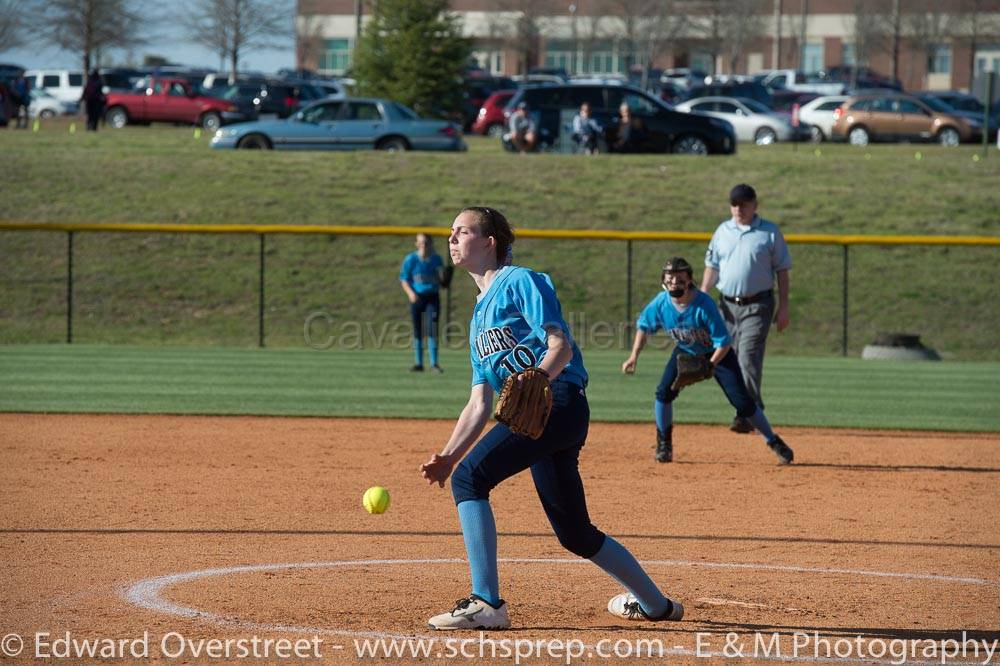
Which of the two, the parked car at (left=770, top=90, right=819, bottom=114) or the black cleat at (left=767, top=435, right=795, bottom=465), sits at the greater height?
the parked car at (left=770, top=90, right=819, bottom=114)

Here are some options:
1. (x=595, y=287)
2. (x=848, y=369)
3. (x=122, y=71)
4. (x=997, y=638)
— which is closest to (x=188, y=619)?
(x=997, y=638)

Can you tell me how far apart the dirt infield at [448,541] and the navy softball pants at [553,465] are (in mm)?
505

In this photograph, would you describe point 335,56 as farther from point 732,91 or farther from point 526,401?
point 526,401

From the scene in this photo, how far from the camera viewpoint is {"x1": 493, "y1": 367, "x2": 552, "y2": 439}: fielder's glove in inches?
216

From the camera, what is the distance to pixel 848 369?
61.8ft

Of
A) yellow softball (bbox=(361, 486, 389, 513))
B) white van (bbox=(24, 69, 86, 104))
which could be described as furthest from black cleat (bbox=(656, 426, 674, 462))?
white van (bbox=(24, 69, 86, 104))

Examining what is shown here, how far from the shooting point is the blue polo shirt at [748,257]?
11.1 meters

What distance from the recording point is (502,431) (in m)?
5.79

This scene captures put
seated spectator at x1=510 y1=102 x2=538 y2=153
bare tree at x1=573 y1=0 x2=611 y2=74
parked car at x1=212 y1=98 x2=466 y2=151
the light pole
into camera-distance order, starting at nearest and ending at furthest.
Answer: parked car at x1=212 y1=98 x2=466 y2=151, seated spectator at x1=510 y1=102 x2=538 y2=153, the light pole, bare tree at x1=573 y1=0 x2=611 y2=74

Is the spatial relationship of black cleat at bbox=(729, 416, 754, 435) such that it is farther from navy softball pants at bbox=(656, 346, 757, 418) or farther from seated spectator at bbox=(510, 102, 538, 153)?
seated spectator at bbox=(510, 102, 538, 153)

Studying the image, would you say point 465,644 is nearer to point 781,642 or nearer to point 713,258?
point 781,642

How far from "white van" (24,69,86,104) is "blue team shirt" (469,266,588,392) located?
167 feet

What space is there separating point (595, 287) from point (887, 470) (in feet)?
44.6

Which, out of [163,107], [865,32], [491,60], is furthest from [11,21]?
[865,32]
